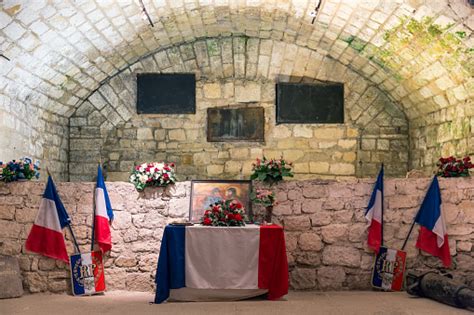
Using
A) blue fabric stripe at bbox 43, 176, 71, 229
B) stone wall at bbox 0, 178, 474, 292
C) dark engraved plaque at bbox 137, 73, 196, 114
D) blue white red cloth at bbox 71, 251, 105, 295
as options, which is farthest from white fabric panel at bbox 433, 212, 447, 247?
dark engraved plaque at bbox 137, 73, 196, 114

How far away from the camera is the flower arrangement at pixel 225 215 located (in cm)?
578

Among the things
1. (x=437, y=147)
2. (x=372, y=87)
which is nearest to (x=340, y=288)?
(x=437, y=147)

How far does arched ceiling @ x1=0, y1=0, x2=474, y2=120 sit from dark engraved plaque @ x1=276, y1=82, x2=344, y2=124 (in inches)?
21.0

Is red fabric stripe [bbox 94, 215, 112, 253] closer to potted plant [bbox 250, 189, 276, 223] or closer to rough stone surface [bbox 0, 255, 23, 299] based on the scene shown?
rough stone surface [bbox 0, 255, 23, 299]

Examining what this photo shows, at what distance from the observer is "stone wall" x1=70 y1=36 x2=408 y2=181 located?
29.2 feet

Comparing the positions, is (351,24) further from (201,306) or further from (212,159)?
(201,306)

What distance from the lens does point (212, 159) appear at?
8.94m

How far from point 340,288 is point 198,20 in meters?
4.04

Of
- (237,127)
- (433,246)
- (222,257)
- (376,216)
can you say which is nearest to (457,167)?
(433,246)

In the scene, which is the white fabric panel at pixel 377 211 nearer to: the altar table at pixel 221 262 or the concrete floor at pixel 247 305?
the concrete floor at pixel 247 305

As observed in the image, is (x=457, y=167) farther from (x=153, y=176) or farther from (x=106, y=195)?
(x=106, y=195)

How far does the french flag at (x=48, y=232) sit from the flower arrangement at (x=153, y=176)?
900 mm

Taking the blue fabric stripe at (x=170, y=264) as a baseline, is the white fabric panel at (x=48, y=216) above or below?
above

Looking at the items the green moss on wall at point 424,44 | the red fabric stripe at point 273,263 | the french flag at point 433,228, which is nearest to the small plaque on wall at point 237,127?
the green moss on wall at point 424,44
